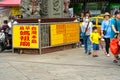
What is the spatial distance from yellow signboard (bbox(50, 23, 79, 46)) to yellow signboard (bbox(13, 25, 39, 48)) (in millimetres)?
829

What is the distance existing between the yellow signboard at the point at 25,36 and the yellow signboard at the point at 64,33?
32.6 inches

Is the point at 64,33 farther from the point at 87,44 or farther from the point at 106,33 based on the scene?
the point at 106,33

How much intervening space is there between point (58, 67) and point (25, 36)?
399 centimetres

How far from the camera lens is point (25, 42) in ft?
52.9

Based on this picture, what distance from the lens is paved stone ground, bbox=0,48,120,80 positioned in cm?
1092

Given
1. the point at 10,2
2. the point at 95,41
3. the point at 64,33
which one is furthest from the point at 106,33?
the point at 10,2

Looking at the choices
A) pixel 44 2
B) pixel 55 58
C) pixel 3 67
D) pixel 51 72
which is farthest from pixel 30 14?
pixel 51 72

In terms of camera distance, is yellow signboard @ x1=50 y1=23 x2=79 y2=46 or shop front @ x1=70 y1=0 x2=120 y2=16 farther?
shop front @ x1=70 y1=0 x2=120 y2=16

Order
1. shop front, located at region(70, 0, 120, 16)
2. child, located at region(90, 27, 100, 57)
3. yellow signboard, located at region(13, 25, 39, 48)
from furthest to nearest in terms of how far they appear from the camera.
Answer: shop front, located at region(70, 0, 120, 16)
yellow signboard, located at region(13, 25, 39, 48)
child, located at region(90, 27, 100, 57)

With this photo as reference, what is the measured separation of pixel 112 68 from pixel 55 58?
296 centimetres

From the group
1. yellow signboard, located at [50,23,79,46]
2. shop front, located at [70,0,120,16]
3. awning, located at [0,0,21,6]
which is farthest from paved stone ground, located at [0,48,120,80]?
shop front, located at [70,0,120,16]

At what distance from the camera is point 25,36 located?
1614cm

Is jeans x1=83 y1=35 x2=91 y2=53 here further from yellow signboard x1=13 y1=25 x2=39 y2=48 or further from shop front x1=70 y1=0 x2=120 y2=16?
shop front x1=70 y1=0 x2=120 y2=16

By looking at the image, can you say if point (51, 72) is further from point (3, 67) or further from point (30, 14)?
point (30, 14)
